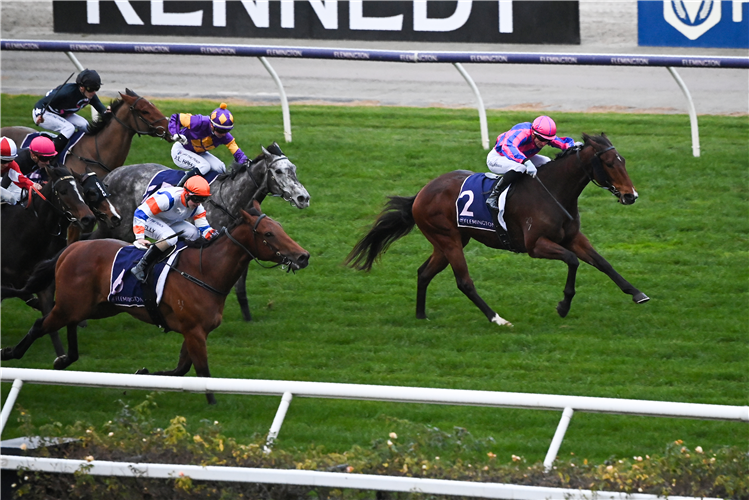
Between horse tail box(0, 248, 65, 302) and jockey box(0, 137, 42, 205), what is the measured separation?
852mm

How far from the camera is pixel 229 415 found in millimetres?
6336

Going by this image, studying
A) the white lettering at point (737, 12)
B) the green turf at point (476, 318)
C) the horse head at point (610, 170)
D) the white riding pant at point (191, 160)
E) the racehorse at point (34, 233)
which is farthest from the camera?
the white lettering at point (737, 12)

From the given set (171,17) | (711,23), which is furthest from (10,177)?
(711,23)

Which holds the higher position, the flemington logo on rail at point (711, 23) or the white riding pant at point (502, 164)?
the flemington logo on rail at point (711, 23)

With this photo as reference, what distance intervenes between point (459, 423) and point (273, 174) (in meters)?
2.93

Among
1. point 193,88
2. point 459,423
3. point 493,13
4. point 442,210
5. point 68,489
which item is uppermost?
point 493,13

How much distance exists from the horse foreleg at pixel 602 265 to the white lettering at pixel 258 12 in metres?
8.38

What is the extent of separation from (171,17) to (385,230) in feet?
24.9

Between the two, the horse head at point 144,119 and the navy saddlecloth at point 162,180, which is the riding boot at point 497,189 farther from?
the horse head at point 144,119

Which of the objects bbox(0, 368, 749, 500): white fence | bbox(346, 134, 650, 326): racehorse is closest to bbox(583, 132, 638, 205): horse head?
bbox(346, 134, 650, 326): racehorse

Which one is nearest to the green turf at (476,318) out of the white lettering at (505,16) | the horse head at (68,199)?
the horse head at (68,199)

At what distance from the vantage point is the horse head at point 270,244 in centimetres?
632

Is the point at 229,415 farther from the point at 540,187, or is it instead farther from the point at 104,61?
the point at 104,61

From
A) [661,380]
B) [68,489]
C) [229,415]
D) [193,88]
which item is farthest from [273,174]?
[193,88]
